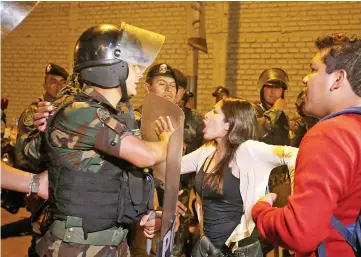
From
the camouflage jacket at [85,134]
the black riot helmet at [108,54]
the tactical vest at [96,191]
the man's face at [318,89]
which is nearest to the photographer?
the man's face at [318,89]

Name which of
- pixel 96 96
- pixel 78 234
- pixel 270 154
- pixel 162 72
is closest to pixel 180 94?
pixel 162 72

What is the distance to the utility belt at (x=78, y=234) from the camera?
227 cm

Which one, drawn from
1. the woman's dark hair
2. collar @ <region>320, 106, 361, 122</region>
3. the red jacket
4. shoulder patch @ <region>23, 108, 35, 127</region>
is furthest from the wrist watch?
shoulder patch @ <region>23, 108, 35, 127</region>

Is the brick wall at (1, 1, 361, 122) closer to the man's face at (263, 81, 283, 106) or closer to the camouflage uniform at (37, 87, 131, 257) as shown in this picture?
the man's face at (263, 81, 283, 106)

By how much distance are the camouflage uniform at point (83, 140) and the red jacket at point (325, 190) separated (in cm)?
90

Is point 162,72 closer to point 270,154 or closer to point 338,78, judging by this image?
point 270,154

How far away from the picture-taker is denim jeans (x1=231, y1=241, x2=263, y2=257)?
305 centimetres

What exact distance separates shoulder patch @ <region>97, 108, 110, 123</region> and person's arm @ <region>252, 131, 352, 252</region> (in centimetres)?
98

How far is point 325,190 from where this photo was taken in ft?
5.07

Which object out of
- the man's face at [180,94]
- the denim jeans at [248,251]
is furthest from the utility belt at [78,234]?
the man's face at [180,94]

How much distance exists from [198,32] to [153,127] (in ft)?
23.4

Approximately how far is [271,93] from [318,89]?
459 cm

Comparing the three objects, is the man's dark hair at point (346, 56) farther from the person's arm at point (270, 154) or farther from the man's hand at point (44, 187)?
the man's hand at point (44, 187)

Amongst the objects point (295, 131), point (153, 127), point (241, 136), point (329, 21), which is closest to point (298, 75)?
point (329, 21)
